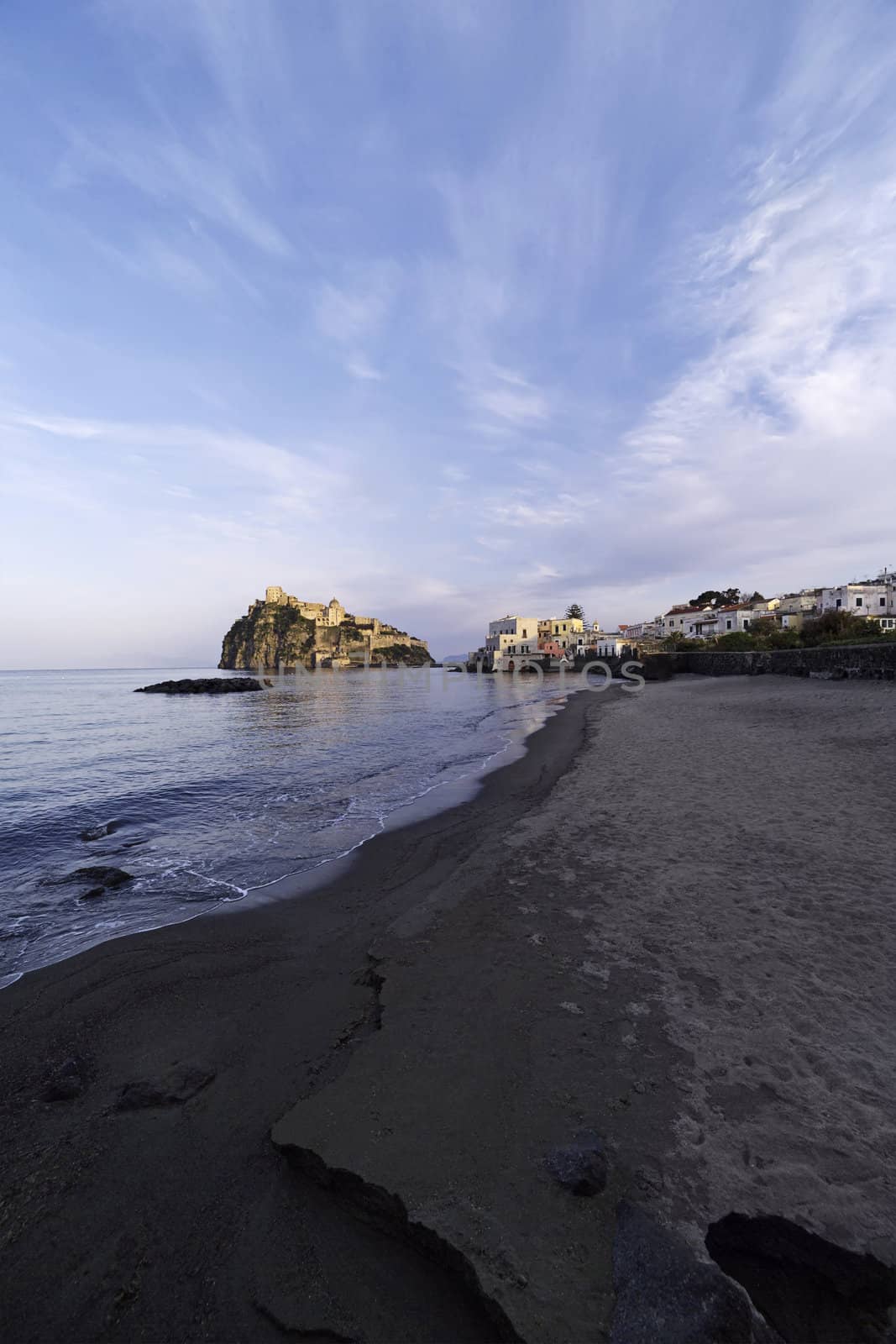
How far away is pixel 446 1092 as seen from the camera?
3.36m

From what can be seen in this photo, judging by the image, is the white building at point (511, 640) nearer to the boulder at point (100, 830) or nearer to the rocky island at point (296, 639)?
the rocky island at point (296, 639)

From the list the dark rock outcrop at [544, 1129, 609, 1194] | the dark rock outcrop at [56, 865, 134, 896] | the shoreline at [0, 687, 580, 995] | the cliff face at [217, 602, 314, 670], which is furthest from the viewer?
the cliff face at [217, 602, 314, 670]

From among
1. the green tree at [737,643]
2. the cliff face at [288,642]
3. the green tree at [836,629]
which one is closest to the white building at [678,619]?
the green tree at [737,643]

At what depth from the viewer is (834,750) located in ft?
42.8

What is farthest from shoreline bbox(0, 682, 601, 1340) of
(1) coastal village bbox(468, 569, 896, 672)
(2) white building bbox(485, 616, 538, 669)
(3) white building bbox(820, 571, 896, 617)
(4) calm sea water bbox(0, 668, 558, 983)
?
(2) white building bbox(485, 616, 538, 669)

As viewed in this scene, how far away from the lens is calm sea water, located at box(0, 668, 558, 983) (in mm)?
7105

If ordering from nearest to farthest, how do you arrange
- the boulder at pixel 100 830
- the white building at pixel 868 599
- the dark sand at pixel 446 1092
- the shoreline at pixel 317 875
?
the dark sand at pixel 446 1092, the shoreline at pixel 317 875, the boulder at pixel 100 830, the white building at pixel 868 599

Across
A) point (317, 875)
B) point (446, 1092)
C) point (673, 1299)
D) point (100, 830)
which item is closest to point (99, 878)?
point (100, 830)

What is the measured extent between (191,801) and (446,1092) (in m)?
11.0

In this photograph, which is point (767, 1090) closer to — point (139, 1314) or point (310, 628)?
point (139, 1314)

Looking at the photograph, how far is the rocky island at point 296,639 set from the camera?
174 metres

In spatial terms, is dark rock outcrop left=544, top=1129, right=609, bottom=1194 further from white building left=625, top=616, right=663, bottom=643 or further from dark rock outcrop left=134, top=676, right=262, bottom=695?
white building left=625, top=616, right=663, bottom=643

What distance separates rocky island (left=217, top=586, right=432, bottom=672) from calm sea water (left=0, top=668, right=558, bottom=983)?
5719 inches

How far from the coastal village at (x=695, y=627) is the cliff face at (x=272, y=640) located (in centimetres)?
5764
